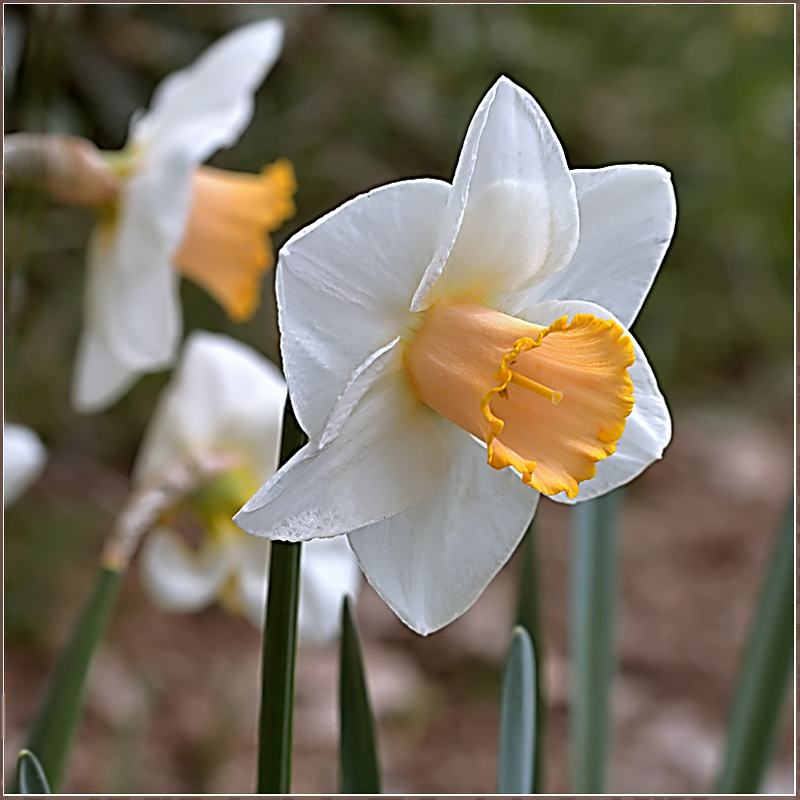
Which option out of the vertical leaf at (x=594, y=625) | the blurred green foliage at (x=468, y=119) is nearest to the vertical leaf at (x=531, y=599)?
the vertical leaf at (x=594, y=625)

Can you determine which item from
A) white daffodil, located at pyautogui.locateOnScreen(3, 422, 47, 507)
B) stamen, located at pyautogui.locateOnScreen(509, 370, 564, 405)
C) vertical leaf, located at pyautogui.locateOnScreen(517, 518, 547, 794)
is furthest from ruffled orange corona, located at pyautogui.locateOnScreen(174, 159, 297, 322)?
stamen, located at pyautogui.locateOnScreen(509, 370, 564, 405)

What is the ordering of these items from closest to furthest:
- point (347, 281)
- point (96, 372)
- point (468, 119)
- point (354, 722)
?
point (347, 281) → point (354, 722) → point (96, 372) → point (468, 119)

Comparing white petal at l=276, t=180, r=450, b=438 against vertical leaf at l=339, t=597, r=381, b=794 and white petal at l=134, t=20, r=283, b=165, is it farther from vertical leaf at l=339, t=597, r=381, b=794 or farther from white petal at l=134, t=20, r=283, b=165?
white petal at l=134, t=20, r=283, b=165

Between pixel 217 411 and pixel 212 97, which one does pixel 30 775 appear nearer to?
pixel 217 411

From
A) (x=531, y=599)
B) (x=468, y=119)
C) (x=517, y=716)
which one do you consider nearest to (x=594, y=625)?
(x=531, y=599)

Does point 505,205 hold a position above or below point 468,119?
below

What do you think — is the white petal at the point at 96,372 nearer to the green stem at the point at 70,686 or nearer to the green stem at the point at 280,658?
the green stem at the point at 70,686
